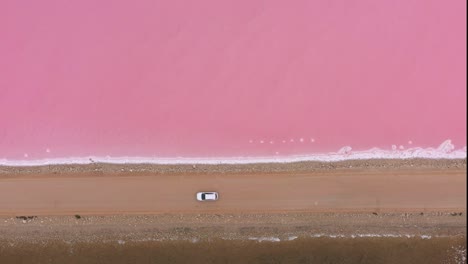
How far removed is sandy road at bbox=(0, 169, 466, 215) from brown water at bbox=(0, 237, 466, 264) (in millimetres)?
657

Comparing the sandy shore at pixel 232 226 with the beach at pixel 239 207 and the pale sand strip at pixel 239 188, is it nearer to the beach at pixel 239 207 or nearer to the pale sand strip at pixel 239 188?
the beach at pixel 239 207

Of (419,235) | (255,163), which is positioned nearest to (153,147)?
(255,163)

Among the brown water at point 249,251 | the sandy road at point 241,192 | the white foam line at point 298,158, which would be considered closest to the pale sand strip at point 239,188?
the sandy road at point 241,192

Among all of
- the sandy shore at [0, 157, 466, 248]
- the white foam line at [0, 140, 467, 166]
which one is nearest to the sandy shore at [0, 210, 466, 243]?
the sandy shore at [0, 157, 466, 248]

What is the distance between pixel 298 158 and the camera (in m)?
7.88

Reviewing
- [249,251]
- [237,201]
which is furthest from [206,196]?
[249,251]

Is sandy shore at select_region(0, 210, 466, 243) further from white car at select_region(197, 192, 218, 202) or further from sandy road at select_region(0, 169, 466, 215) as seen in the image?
white car at select_region(197, 192, 218, 202)

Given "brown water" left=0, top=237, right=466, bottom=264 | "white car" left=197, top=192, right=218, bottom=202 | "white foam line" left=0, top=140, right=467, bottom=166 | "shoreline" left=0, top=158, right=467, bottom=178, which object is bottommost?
"brown water" left=0, top=237, right=466, bottom=264

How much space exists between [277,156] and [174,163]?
2056 millimetres

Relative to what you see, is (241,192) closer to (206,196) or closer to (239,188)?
(239,188)

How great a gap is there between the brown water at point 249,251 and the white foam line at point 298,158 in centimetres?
158

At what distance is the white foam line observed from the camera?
780cm

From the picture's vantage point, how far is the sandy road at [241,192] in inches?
304

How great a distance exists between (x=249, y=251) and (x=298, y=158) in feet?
6.80
